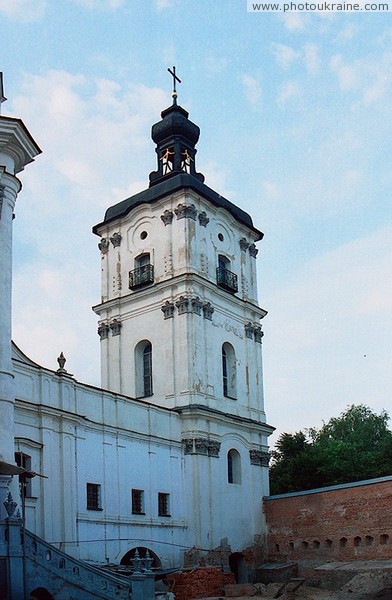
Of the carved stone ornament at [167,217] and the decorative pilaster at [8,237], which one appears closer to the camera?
the decorative pilaster at [8,237]

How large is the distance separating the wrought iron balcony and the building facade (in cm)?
7

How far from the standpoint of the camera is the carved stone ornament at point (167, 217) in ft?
129

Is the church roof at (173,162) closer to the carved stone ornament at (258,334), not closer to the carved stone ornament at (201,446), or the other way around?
the carved stone ornament at (258,334)

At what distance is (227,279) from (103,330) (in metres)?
6.47

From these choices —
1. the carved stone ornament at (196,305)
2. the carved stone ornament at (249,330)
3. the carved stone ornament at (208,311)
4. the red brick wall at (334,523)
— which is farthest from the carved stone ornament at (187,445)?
the carved stone ornament at (249,330)

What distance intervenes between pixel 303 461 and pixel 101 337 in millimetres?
14069

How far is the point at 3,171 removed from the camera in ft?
78.1

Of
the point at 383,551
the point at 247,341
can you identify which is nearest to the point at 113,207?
the point at 247,341

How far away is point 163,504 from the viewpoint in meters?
34.1

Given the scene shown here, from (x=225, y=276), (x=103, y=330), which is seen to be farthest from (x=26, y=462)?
(x=225, y=276)

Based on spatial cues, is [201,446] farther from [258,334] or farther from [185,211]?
[185,211]

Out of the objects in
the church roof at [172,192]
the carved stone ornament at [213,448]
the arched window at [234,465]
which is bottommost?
the arched window at [234,465]

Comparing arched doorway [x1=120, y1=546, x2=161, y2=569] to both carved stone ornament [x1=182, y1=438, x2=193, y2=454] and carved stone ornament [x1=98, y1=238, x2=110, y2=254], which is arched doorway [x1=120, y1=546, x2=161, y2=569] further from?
carved stone ornament [x1=98, y1=238, x2=110, y2=254]

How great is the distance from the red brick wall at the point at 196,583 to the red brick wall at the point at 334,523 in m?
6.33
